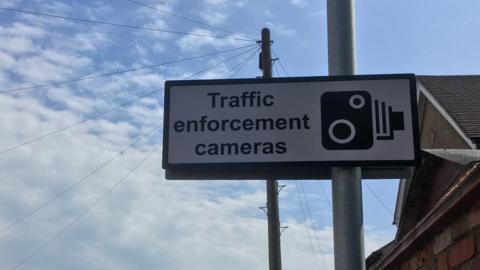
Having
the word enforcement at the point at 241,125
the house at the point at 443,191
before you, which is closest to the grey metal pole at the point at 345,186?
the word enforcement at the point at 241,125

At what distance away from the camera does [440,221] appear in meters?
4.70

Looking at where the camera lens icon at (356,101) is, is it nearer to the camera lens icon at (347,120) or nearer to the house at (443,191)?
the camera lens icon at (347,120)

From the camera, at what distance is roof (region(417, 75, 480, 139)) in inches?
610

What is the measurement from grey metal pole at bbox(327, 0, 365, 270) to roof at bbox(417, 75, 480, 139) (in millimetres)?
11871

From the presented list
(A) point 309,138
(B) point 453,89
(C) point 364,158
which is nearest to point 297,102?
(A) point 309,138

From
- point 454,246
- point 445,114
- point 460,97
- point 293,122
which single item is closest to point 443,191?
point 454,246

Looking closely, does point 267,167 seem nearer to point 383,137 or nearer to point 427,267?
point 383,137

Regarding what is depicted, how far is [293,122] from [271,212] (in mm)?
13061

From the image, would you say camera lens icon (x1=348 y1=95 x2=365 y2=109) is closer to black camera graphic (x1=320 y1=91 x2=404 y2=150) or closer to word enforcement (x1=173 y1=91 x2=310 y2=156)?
black camera graphic (x1=320 y1=91 x2=404 y2=150)

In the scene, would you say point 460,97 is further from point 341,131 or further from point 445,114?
point 341,131

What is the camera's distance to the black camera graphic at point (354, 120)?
3312 millimetres

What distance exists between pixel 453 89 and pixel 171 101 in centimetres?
1635

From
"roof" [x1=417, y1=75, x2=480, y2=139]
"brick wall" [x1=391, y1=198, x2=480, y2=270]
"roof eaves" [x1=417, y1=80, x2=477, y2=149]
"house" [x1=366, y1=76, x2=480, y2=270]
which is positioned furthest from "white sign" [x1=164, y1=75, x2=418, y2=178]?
"roof" [x1=417, y1=75, x2=480, y2=139]

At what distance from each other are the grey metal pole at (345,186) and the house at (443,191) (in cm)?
62
